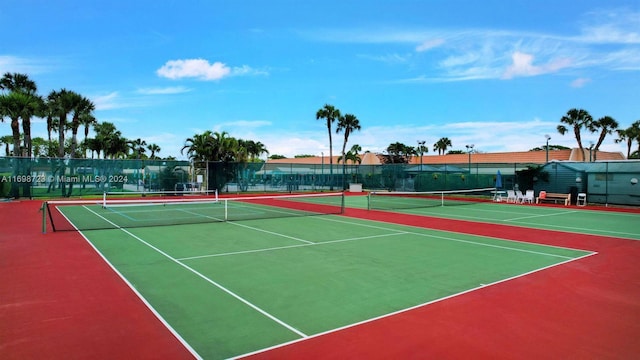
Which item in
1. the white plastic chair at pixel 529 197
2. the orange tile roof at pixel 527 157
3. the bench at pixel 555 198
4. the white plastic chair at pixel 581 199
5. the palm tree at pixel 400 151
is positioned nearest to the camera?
the white plastic chair at pixel 581 199

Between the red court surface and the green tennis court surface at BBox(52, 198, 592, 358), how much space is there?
12.8 inches

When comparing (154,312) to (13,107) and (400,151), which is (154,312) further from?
(400,151)

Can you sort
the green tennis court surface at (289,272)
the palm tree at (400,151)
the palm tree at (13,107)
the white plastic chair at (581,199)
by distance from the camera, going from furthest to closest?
the palm tree at (400,151) → the palm tree at (13,107) → the white plastic chair at (581,199) → the green tennis court surface at (289,272)

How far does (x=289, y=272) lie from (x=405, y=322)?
2.90 metres

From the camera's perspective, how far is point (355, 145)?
5422 centimetres

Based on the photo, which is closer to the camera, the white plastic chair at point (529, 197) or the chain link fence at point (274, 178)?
the chain link fence at point (274, 178)

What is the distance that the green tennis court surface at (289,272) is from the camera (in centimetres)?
514

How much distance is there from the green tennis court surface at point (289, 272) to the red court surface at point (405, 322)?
32cm

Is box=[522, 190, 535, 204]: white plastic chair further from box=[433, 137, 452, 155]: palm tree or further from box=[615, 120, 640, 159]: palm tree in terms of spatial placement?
box=[433, 137, 452, 155]: palm tree

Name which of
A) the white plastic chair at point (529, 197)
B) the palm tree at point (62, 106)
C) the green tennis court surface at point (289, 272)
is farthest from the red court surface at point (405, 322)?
the palm tree at point (62, 106)

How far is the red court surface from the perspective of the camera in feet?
14.4

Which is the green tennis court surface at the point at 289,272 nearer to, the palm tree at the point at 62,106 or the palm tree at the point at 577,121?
A: the palm tree at the point at 62,106

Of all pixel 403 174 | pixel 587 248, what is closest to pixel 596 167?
pixel 403 174

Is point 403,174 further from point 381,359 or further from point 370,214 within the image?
point 381,359
